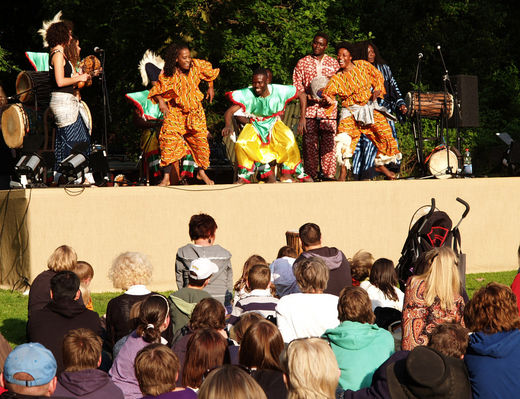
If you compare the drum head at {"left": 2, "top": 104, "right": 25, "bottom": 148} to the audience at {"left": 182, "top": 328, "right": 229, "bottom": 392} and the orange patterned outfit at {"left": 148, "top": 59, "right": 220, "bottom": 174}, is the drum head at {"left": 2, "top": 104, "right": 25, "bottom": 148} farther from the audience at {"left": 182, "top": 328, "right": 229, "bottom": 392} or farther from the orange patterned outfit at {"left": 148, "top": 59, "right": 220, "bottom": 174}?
the audience at {"left": 182, "top": 328, "right": 229, "bottom": 392}

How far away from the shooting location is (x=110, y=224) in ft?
31.0

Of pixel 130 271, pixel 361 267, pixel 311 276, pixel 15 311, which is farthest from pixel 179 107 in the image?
pixel 311 276

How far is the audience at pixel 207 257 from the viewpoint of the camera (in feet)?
22.1

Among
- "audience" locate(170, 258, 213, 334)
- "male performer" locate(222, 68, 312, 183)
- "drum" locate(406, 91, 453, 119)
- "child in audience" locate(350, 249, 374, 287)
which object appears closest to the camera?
"audience" locate(170, 258, 213, 334)

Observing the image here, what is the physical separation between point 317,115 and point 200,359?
7.48 m

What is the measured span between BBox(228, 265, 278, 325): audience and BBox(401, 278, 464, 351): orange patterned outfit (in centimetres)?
87

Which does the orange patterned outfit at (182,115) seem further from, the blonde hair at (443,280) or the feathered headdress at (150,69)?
the blonde hair at (443,280)

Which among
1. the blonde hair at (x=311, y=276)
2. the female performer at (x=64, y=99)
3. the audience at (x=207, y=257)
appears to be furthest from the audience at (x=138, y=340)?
the female performer at (x=64, y=99)

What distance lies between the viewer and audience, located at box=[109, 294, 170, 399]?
4.89m

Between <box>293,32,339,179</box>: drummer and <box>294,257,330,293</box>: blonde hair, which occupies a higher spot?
<box>293,32,339,179</box>: drummer

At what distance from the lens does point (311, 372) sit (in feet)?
12.5

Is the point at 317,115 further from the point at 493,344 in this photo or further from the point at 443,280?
the point at 493,344

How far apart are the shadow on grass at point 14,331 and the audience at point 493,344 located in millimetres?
4173

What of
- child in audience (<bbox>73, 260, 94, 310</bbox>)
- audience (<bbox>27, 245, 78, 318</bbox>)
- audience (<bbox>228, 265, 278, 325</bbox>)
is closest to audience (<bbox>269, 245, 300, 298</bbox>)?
audience (<bbox>228, 265, 278, 325</bbox>)
